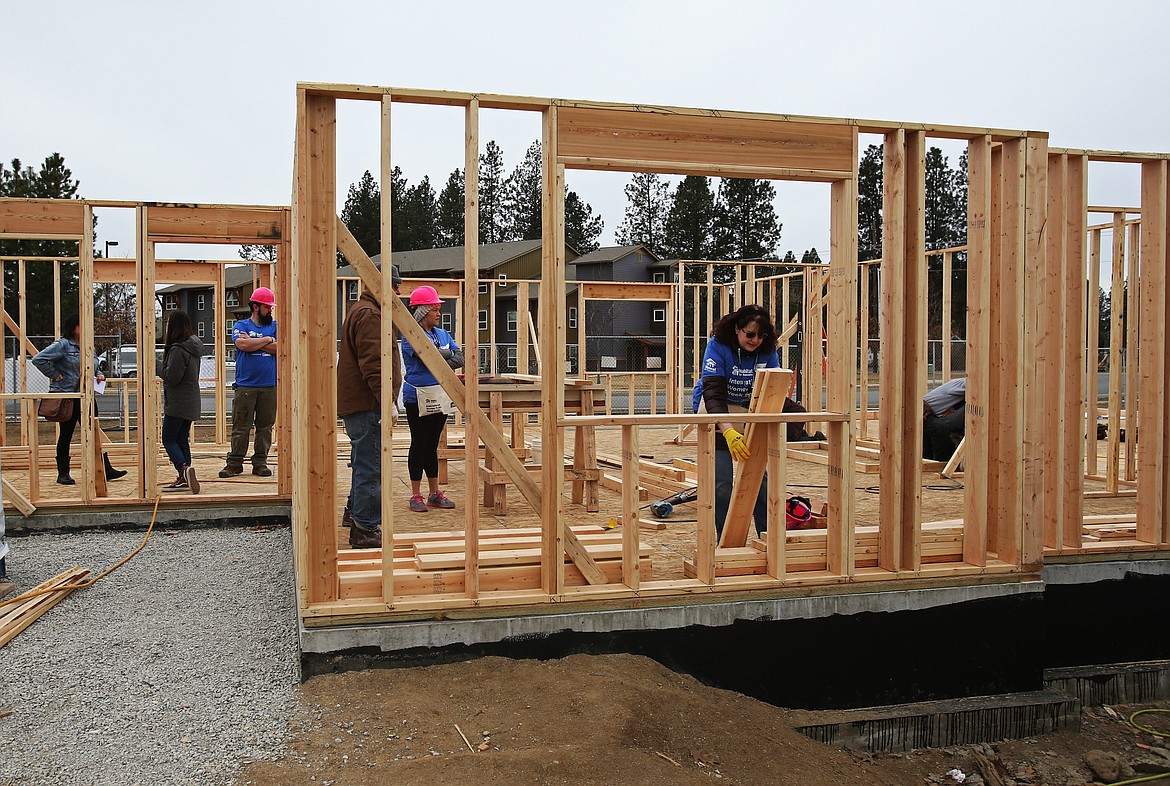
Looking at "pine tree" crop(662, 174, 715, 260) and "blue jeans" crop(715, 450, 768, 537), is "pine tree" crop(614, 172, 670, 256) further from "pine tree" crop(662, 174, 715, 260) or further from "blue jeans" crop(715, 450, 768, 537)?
"blue jeans" crop(715, 450, 768, 537)

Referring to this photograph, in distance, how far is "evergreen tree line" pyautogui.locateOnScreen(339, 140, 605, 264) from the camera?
55.8m

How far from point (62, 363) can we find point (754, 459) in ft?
25.1

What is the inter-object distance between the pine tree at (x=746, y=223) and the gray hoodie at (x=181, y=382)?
39.9 m

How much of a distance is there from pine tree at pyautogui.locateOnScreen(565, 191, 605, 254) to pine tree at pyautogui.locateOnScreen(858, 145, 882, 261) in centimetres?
1733

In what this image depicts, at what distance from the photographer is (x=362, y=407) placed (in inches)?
249

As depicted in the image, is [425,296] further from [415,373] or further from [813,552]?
[813,552]

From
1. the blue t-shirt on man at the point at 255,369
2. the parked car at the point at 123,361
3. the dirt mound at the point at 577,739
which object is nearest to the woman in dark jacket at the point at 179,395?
the blue t-shirt on man at the point at 255,369

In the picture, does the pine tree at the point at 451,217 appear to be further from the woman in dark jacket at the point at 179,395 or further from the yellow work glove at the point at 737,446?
the yellow work glove at the point at 737,446

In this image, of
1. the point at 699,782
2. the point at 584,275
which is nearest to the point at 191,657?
the point at 699,782

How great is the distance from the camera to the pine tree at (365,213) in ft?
173

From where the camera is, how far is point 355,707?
4.32 m

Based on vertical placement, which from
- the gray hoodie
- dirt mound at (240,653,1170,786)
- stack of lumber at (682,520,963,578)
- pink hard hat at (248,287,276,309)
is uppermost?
pink hard hat at (248,287,276,309)

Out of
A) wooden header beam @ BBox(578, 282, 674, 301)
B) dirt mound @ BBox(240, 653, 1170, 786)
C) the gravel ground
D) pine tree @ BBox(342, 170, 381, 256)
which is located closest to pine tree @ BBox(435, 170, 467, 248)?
pine tree @ BBox(342, 170, 381, 256)

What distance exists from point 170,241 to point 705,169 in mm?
5601
